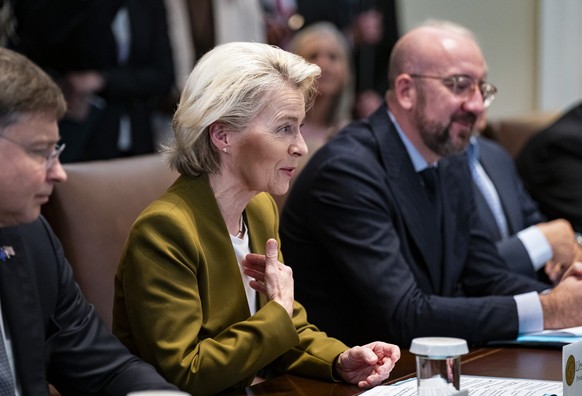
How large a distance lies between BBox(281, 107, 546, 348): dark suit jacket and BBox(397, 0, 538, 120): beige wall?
A: 352 centimetres

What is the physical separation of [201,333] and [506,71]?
4.74 m

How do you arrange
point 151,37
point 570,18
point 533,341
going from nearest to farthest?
point 533,341, point 151,37, point 570,18

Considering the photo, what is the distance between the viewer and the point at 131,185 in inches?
98.0

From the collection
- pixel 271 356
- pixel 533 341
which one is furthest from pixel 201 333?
pixel 533 341

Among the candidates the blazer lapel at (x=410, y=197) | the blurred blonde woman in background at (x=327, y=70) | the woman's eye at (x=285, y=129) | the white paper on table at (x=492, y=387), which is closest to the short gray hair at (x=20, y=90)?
the woman's eye at (x=285, y=129)

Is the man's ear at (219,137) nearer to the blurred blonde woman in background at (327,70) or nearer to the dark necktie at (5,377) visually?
the dark necktie at (5,377)

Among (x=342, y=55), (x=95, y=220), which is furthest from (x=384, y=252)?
(x=342, y=55)

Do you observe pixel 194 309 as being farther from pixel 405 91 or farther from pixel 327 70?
pixel 327 70

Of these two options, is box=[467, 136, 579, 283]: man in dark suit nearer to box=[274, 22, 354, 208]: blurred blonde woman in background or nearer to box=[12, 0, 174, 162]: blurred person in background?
box=[274, 22, 354, 208]: blurred blonde woman in background

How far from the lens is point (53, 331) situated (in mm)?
1910

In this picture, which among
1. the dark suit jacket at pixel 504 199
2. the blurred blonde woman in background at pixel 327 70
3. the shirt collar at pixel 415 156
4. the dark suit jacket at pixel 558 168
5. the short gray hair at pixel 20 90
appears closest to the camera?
the short gray hair at pixel 20 90

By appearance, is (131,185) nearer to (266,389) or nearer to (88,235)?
(88,235)

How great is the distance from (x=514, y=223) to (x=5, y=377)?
2.19 m

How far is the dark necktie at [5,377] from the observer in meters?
1.77
